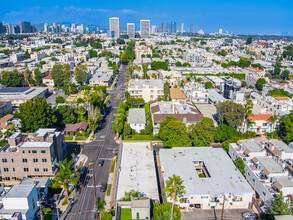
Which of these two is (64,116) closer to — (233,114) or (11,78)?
(233,114)

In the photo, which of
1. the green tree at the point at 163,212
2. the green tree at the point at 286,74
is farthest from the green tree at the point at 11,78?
the green tree at the point at 286,74

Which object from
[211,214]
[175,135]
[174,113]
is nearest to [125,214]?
[211,214]

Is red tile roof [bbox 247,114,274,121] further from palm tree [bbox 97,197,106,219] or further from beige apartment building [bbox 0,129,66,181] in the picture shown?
beige apartment building [bbox 0,129,66,181]

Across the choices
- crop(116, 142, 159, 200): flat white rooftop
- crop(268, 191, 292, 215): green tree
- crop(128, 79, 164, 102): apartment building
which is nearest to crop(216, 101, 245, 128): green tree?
crop(116, 142, 159, 200): flat white rooftop

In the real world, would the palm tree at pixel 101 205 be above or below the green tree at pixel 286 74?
below

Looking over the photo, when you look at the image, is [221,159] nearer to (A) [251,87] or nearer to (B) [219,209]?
(B) [219,209]

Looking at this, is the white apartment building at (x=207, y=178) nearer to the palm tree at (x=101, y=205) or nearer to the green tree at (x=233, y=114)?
the palm tree at (x=101, y=205)
